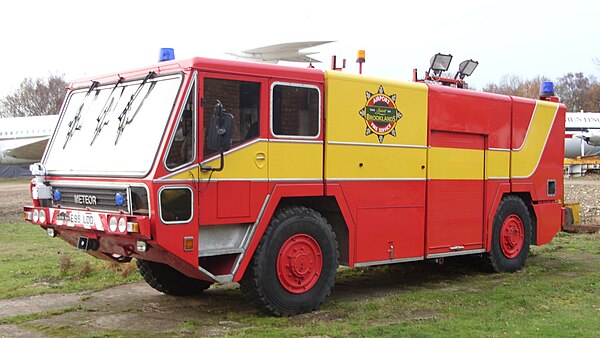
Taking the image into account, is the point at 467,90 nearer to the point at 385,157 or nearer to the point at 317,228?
the point at 385,157

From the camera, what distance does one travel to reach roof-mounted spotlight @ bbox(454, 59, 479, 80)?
1065cm

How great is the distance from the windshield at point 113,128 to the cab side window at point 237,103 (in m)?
0.34

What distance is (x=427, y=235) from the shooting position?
29.3 feet

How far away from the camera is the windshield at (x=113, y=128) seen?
6.73m

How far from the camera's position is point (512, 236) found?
10422mm

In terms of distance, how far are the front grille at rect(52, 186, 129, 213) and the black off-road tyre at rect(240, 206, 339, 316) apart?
1519 mm

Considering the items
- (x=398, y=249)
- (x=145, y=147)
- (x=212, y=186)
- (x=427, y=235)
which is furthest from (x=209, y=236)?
(x=427, y=235)

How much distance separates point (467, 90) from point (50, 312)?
613 centimetres

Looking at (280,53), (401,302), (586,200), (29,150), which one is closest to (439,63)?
(280,53)

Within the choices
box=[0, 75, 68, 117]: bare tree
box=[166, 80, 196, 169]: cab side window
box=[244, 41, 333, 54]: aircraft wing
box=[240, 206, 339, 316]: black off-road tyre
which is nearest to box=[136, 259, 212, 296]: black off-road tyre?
box=[240, 206, 339, 316]: black off-road tyre

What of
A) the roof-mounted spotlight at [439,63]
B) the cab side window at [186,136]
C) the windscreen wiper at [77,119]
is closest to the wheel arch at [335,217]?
the cab side window at [186,136]

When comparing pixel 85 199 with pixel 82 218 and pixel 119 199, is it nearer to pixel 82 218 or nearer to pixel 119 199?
pixel 82 218

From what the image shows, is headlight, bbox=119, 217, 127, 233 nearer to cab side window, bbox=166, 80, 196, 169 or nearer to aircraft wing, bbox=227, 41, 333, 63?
cab side window, bbox=166, 80, 196, 169

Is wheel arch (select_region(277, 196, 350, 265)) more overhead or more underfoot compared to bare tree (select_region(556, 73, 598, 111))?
more underfoot
